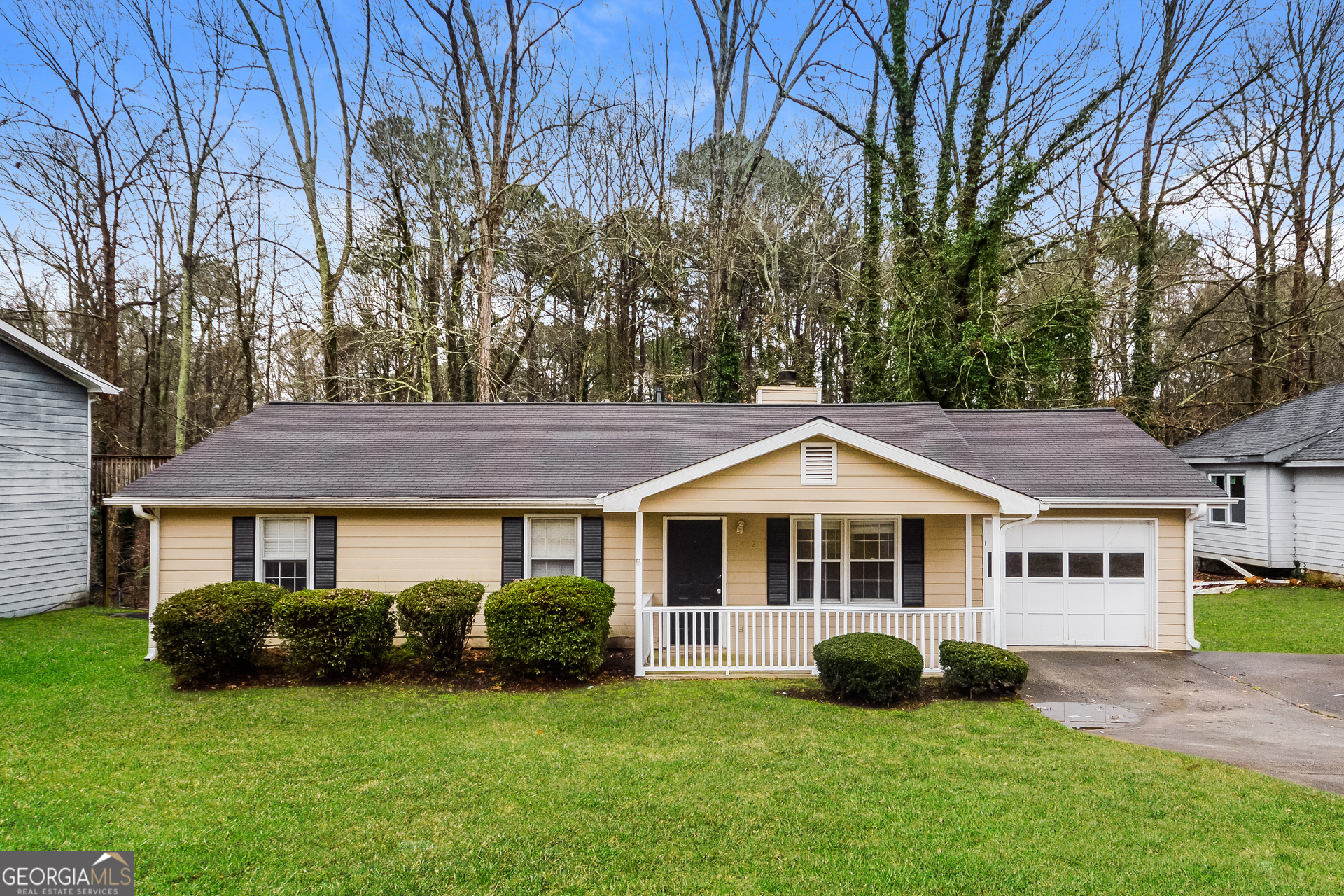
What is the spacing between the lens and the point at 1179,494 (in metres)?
10.4

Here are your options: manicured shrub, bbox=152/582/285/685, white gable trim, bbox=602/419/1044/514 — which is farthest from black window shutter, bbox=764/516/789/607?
manicured shrub, bbox=152/582/285/685

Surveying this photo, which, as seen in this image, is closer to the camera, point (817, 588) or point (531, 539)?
point (817, 588)

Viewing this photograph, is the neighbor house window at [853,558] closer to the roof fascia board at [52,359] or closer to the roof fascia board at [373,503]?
the roof fascia board at [373,503]

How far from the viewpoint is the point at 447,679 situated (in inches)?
369


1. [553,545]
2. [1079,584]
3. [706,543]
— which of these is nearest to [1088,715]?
[1079,584]

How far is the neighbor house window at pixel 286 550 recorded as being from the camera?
1070 cm

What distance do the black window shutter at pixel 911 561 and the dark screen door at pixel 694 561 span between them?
283 cm

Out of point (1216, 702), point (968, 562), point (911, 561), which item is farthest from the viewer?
point (911, 561)

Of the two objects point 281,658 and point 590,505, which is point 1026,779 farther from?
point 281,658

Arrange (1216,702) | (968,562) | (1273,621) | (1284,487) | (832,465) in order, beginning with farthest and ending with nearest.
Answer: (1284,487)
(1273,621)
(968,562)
(832,465)
(1216,702)

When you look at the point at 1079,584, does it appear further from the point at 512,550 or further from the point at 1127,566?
the point at 512,550

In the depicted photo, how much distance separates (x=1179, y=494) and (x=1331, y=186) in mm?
18824

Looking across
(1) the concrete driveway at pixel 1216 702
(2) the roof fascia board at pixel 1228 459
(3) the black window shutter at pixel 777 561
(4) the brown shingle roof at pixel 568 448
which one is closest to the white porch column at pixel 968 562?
(4) the brown shingle roof at pixel 568 448

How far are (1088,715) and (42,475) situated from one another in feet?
62.4
